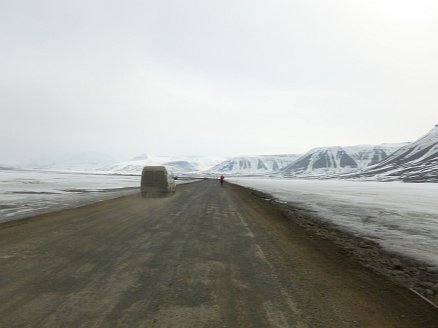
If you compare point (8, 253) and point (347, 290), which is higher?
point (8, 253)

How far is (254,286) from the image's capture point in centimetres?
606

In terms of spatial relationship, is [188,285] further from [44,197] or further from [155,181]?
[44,197]

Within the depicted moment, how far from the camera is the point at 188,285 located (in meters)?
6.03

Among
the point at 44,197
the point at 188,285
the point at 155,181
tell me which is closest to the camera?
the point at 188,285

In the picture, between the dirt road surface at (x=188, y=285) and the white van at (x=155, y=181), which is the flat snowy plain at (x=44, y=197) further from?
the dirt road surface at (x=188, y=285)

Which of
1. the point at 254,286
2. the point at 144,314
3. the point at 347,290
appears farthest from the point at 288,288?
the point at 144,314

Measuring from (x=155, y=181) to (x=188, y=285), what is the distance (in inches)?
966

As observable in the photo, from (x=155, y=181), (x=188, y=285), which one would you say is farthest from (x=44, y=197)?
(x=188, y=285)

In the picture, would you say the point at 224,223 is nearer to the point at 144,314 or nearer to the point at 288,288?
the point at 288,288

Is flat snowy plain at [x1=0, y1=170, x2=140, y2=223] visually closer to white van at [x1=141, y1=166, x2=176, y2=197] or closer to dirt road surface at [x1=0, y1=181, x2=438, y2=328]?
white van at [x1=141, y1=166, x2=176, y2=197]

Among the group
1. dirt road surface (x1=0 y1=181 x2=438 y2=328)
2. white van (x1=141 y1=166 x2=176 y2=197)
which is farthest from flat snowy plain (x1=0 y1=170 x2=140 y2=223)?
dirt road surface (x1=0 y1=181 x2=438 y2=328)

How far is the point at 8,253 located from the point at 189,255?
4025mm

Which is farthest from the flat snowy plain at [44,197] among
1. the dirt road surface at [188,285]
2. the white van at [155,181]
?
the dirt road surface at [188,285]

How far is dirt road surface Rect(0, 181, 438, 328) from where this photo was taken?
467 cm
